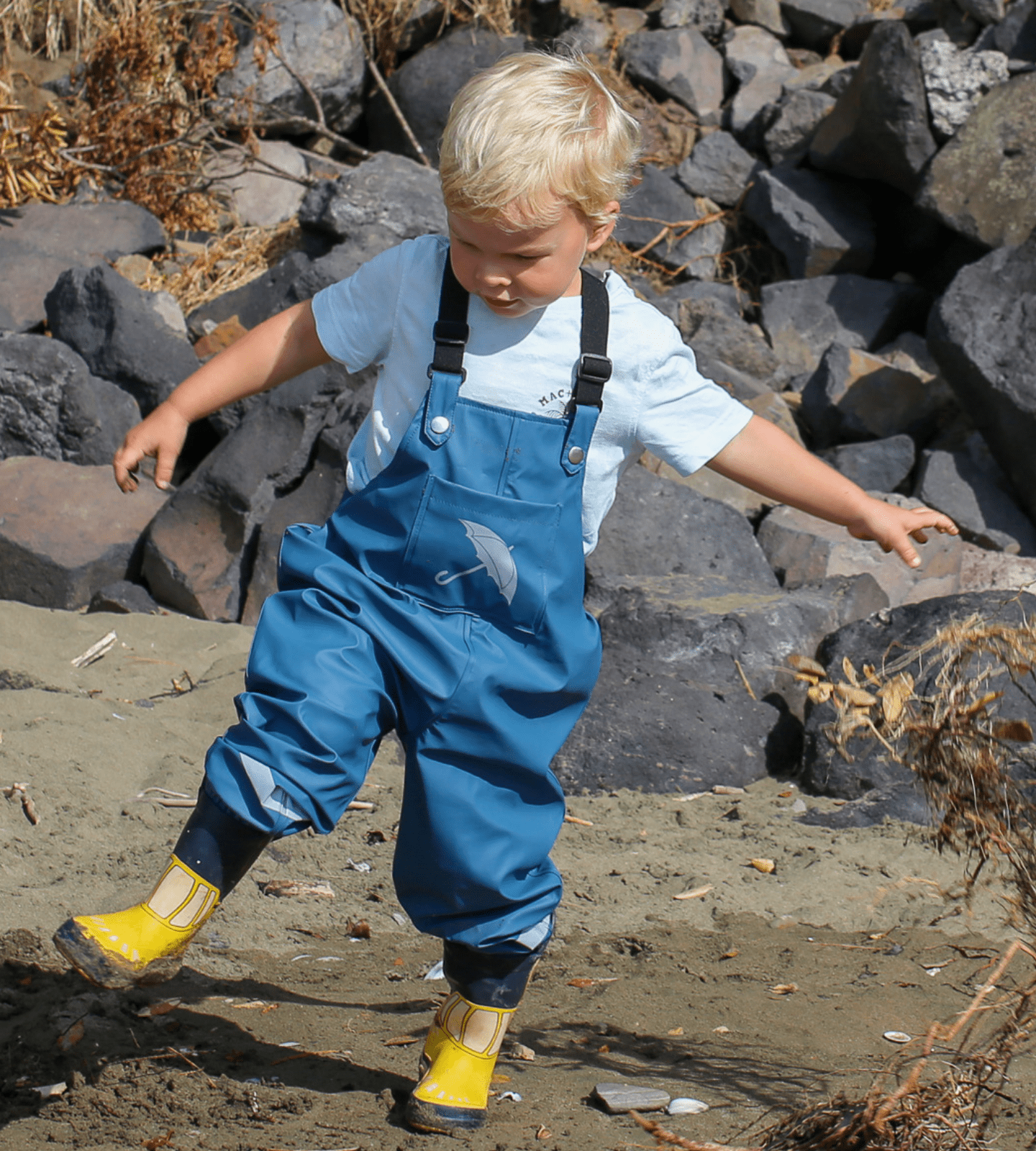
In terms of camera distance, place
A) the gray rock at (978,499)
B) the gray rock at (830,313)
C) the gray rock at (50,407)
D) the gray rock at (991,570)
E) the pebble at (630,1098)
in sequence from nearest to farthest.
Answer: the pebble at (630,1098) → the gray rock at (991,570) → the gray rock at (50,407) → the gray rock at (978,499) → the gray rock at (830,313)

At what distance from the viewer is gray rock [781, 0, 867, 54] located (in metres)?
8.97

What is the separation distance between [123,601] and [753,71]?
6.52 m

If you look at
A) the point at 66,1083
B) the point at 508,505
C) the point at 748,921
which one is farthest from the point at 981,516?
the point at 66,1083

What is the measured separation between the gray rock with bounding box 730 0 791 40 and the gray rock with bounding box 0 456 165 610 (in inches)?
254

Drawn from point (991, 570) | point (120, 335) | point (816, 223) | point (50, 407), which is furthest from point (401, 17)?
point (991, 570)

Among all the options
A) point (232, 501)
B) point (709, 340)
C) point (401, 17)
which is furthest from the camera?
point (401, 17)

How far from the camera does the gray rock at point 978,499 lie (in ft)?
19.2

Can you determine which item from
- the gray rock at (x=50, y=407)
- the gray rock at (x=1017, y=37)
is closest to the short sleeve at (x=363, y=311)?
the gray rock at (x=50, y=407)

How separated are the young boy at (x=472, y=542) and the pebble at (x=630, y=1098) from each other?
21cm

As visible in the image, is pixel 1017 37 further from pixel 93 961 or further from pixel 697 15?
pixel 93 961

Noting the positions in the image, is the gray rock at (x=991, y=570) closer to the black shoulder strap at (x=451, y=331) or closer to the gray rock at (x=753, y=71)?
the black shoulder strap at (x=451, y=331)

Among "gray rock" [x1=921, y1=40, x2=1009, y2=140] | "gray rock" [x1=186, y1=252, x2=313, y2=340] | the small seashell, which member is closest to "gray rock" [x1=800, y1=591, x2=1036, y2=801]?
the small seashell

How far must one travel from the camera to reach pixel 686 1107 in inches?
80.4

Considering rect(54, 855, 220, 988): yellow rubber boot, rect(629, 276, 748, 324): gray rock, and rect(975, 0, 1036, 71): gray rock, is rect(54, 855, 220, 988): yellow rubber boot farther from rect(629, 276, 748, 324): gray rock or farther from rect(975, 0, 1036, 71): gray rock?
rect(975, 0, 1036, 71): gray rock
